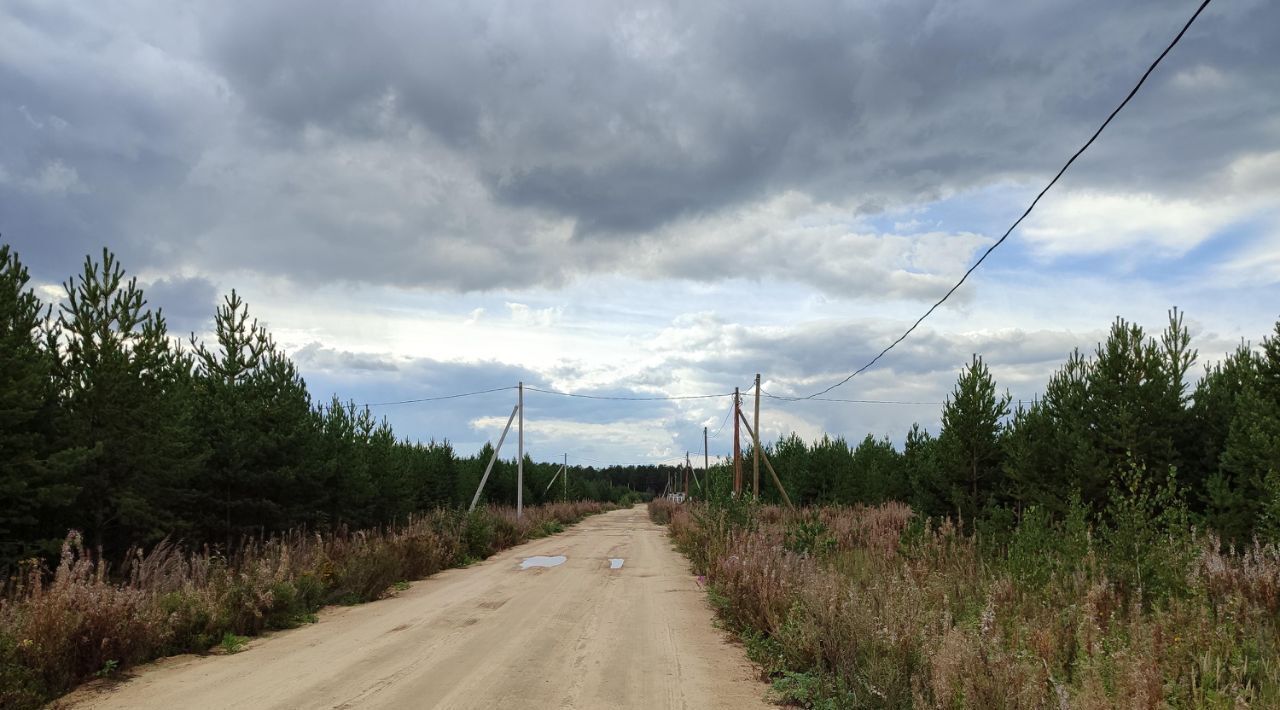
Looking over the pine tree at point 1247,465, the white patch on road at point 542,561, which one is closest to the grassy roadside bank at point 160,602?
the white patch on road at point 542,561

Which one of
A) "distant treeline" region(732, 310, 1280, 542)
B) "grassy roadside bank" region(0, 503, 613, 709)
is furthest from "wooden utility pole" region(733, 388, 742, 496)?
"grassy roadside bank" region(0, 503, 613, 709)

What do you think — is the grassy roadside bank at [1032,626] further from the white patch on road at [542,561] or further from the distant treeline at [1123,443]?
the white patch on road at [542,561]

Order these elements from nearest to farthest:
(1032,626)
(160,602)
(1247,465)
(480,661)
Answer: (1032,626), (480,661), (160,602), (1247,465)

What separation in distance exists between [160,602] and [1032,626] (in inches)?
382

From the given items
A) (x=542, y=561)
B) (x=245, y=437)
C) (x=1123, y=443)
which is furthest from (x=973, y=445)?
(x=245, y=437)

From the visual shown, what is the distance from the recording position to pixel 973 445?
2041cm

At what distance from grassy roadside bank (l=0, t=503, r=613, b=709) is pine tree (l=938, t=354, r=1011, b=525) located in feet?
47.0

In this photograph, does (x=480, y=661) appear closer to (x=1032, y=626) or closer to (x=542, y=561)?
(x=1032, y=626)

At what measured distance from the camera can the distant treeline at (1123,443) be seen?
13086 millimetres

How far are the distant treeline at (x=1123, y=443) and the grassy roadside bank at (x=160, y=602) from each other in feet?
37.6

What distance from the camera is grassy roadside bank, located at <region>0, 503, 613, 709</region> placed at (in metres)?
6.96

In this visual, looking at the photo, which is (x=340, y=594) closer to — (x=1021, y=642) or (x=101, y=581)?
(x=101, y=581)

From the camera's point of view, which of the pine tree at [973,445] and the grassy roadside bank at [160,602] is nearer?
the grassy roadside bank at [160,602]

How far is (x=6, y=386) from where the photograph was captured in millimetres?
11328
